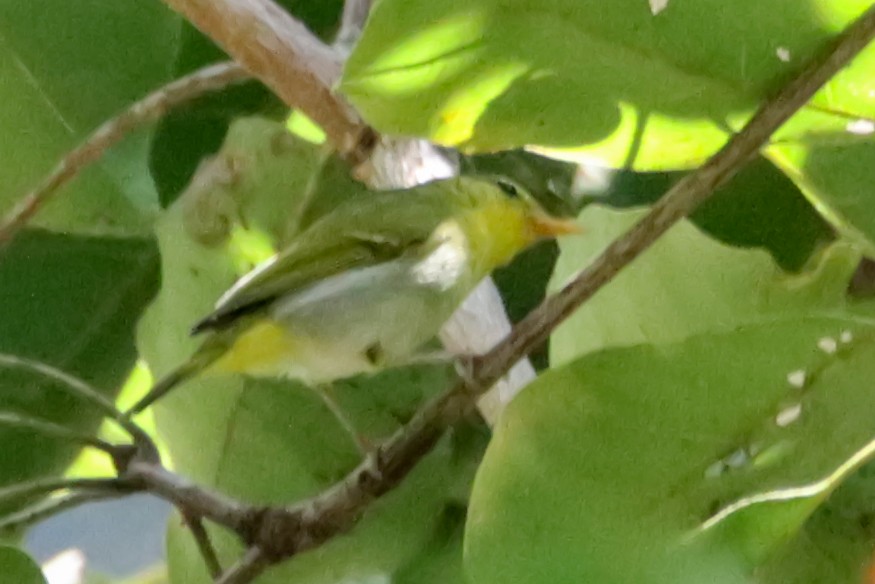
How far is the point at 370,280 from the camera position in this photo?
2.13ft

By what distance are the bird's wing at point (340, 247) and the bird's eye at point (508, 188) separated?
0.05 metres

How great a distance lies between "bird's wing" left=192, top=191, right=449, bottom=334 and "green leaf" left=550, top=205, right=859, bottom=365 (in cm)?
17

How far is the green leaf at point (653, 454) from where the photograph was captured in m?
0.40

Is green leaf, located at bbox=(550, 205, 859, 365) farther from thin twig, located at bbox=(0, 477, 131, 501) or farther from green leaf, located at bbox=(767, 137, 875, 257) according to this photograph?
thin twig, located at bbox=(0, 477, 131, 501)

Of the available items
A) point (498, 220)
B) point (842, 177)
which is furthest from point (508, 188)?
point (842, 177)

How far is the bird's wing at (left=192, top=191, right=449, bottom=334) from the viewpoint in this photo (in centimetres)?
59

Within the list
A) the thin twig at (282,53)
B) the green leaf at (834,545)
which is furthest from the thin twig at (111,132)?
the green leaf at (834,545)

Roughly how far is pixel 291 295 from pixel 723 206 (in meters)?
0.25

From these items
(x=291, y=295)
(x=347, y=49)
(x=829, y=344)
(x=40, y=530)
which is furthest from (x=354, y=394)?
(x=40, y=530)

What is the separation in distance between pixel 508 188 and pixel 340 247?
0.38 ft

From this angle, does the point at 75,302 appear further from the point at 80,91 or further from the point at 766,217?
the point at 766,217

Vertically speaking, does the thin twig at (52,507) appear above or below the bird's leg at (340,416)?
above

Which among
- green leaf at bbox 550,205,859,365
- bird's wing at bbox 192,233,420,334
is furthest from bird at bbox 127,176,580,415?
green leaf at bbox 550,205,859,365

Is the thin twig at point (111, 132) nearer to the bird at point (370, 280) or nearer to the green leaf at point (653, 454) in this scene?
the bird at point (370, 280)
